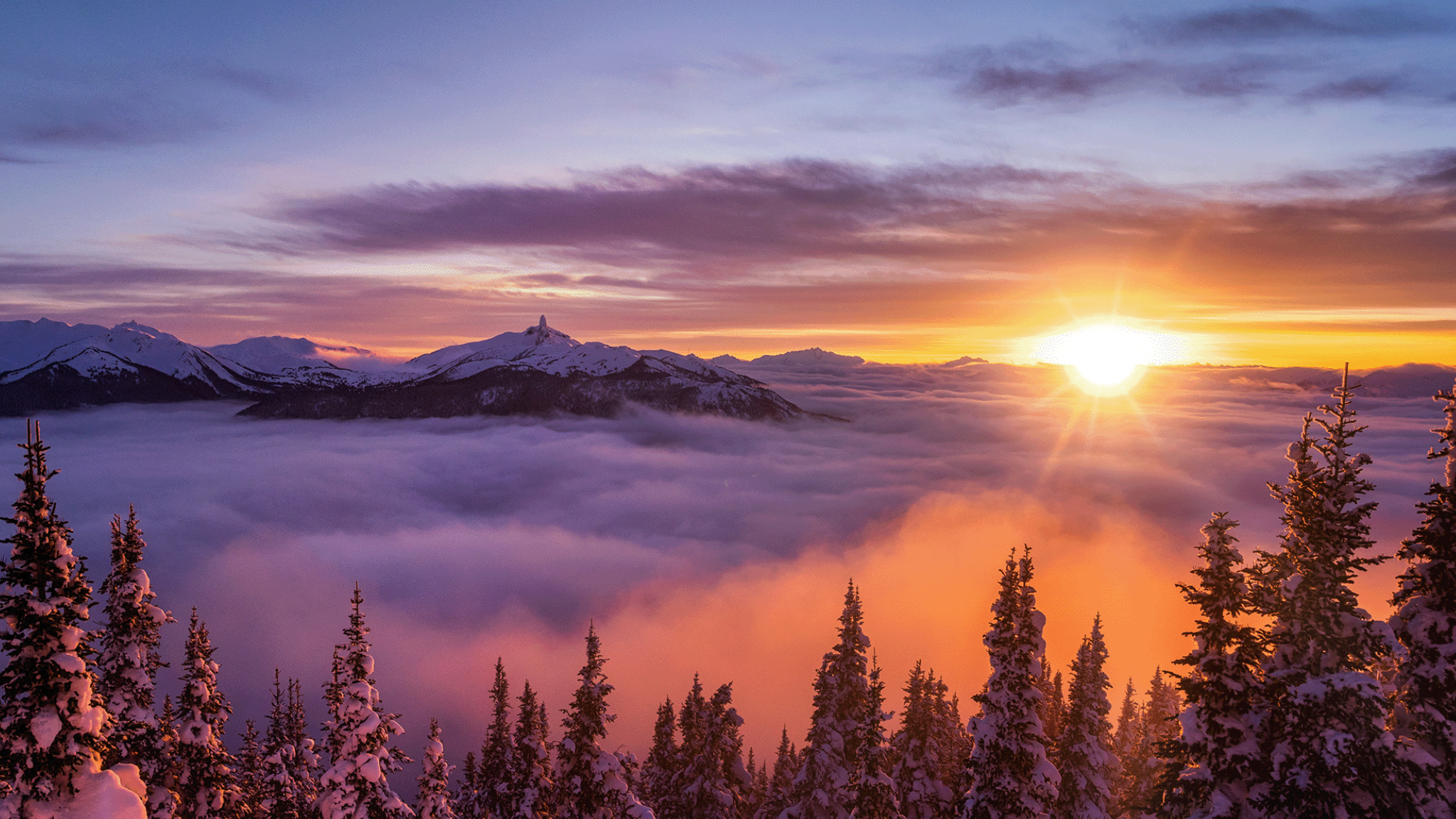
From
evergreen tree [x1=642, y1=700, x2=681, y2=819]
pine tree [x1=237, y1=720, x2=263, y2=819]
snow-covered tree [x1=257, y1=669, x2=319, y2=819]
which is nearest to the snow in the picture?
pine tree [x1=237, y1=720, x2=263, y2=819]

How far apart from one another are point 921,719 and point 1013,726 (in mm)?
13895

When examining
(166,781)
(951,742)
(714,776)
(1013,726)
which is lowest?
(951,742)

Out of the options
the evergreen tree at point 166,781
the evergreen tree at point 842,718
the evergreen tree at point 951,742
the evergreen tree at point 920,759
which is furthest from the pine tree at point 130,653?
the evergreen tree at point 920,759

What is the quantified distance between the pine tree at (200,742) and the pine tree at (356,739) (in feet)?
14.1

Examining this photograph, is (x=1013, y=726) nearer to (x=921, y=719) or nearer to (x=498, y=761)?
(x=921, y=719)

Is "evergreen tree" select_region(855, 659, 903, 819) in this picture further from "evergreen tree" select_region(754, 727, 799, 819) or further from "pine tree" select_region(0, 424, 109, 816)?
"pine tree" select_region(0, 424, 109, 816)

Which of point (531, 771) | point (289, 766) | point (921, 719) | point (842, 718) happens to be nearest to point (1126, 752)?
point (921, 719)

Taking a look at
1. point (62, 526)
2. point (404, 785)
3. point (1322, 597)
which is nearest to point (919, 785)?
point (1322, 597)

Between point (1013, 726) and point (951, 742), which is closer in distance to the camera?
point (1013, 726)

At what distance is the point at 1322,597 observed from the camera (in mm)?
14422

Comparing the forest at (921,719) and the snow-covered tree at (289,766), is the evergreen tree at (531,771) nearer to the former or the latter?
the forest at (921,719)

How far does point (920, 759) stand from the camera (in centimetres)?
A: 3553

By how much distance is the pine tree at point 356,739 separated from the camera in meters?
22.8

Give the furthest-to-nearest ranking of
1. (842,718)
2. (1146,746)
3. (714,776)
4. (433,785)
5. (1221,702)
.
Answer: (714,776), (1146,746), (433,785), (842,718), (1221,702)
